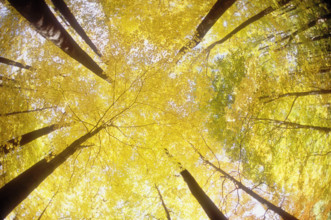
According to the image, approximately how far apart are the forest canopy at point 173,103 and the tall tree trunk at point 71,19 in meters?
0.04

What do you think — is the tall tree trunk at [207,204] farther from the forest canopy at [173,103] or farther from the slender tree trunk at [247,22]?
the slender tree trunk at [247,22]

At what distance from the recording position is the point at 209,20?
509 cm

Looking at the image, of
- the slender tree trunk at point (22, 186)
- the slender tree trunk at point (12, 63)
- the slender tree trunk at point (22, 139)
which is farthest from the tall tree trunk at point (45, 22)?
the slender tree trunk at point (22, 186)

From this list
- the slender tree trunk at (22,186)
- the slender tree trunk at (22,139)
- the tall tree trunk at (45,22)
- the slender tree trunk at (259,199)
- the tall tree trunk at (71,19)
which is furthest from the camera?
the tall tree trunk at (71,19)

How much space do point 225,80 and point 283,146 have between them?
112 inches

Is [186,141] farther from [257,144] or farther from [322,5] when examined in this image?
[322,5]

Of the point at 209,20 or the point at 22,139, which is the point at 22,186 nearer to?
the point at 22,139

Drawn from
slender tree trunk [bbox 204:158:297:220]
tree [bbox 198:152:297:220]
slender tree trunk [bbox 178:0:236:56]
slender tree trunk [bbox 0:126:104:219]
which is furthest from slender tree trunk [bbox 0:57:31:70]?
slender tree trunk [bbox 204:158:297:220]

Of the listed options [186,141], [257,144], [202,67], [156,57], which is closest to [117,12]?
[156,57]

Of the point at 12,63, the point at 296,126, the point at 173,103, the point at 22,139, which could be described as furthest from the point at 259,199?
the point at 12,63

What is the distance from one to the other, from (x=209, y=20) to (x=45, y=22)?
445 cm

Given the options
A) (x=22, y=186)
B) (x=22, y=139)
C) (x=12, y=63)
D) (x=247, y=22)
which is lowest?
(x=22, y=186)

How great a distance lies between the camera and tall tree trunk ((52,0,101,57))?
19.2ft

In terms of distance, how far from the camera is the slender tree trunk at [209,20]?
4.77m
